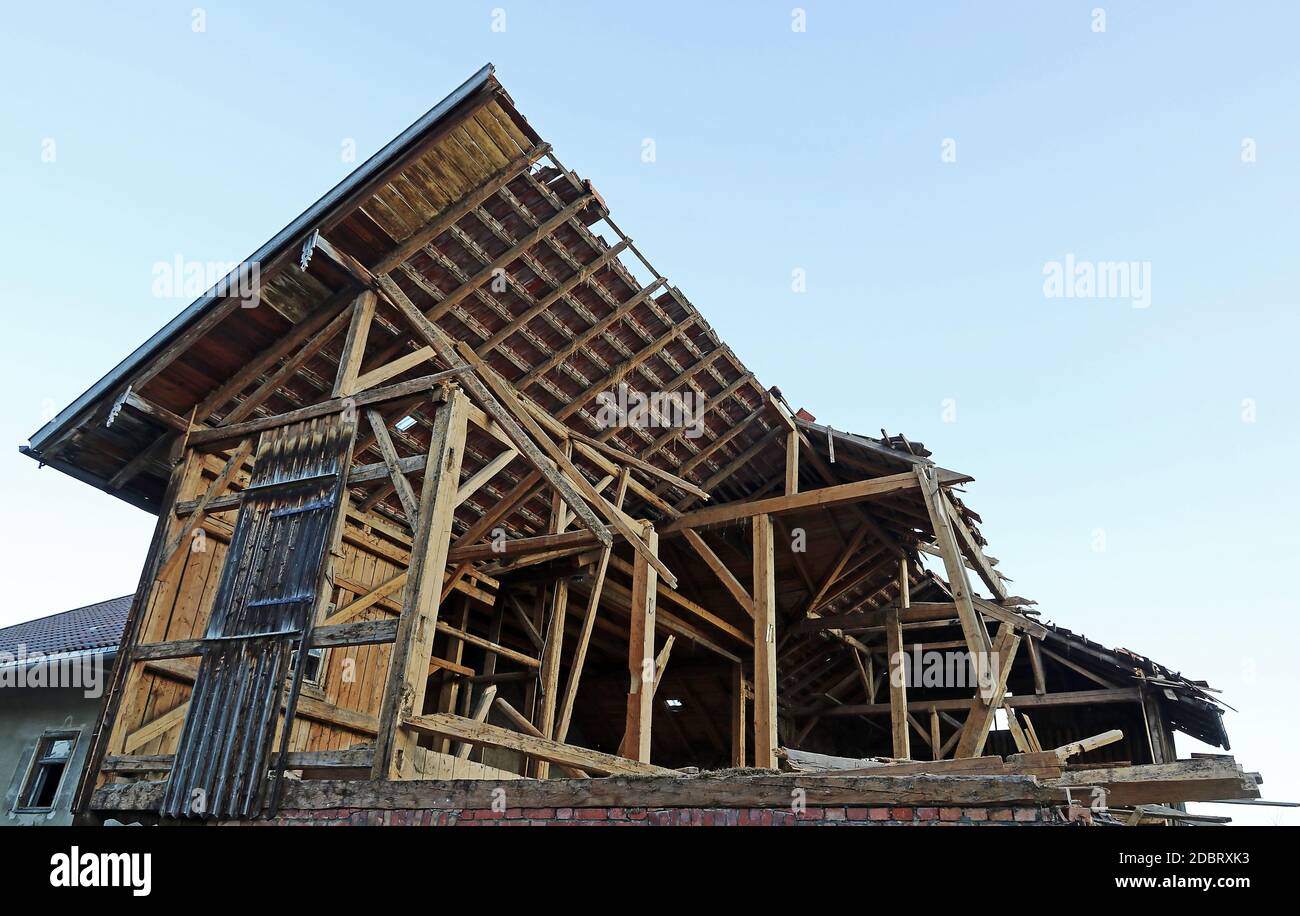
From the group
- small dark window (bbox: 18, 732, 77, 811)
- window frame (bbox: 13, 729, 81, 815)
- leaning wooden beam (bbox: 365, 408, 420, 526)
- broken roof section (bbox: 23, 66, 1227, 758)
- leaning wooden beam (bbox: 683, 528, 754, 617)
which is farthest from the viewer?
leaning wooden beam (bbox: 683, 528, 754, 617)

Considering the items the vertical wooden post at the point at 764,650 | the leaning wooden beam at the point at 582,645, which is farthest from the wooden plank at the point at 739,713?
the leaning wooden beam at the point at 582,645

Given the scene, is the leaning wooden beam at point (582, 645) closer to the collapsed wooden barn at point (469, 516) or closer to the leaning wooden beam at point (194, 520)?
the collapsed wooden barn at point (469, 516)

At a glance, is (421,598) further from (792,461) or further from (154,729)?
(792,461)

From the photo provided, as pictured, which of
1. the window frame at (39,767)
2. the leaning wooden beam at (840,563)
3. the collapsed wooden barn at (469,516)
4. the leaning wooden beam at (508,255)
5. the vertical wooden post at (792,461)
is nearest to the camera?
the collapsed wooden barn at (469,516)

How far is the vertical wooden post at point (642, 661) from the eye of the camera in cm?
973

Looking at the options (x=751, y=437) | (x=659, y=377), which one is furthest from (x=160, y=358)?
(x=751, y=437)

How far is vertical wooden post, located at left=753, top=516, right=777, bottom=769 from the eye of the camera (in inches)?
397

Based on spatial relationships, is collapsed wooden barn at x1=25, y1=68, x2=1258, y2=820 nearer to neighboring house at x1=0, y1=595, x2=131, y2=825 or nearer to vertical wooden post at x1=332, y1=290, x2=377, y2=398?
vertical wooden post at x1=332, y1=290, x2=377, y2=398

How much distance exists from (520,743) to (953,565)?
18.3ft

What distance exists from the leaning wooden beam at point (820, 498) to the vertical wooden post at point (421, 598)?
17.9 feet

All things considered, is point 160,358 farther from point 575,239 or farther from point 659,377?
point 659,377

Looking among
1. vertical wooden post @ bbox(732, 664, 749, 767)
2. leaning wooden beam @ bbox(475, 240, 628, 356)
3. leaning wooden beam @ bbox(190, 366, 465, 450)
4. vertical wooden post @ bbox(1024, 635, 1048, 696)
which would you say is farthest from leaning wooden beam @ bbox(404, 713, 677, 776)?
vertical wooden post @ bbox(1024, 635, 1048, 696)

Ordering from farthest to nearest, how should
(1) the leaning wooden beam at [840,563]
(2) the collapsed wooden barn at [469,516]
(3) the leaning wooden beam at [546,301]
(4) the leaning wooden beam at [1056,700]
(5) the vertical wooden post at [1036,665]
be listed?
(5) the vertical wooden post at [1036,665] < (4) the leaning wooden beam at [1056,700] < (1) the leaning wooden beam at [840,563] < (3) the leaning wooden beam at [546,301] < (2) the collapsed wooden barn at [469,516]

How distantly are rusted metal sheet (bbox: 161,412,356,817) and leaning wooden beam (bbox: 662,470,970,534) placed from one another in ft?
19.6
